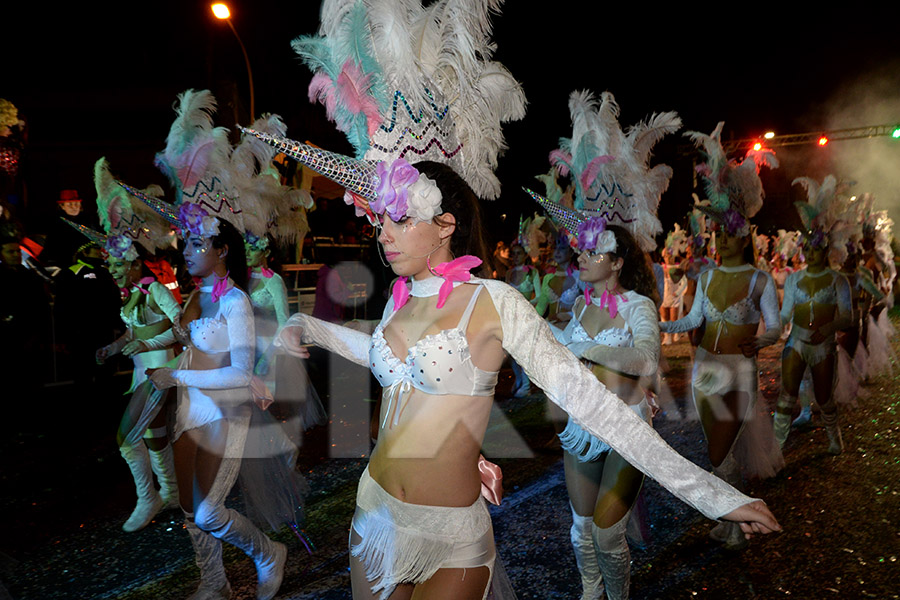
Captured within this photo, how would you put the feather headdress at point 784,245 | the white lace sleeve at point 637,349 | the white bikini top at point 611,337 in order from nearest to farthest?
the white lace sleeve at point 637,349 < the white bikini top at point 611,337 < the feather headdress at point 784,245

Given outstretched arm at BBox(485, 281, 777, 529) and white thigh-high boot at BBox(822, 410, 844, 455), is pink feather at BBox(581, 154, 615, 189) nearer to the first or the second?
outstretched arm at BBox(485, 281, 777, 529)

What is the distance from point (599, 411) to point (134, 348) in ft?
13.3

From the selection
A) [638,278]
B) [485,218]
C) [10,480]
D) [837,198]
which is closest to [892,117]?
[837,198]

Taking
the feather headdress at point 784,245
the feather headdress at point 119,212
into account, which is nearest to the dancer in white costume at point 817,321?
the feather headdress at point 119,212

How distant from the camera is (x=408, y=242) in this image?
2.23 m

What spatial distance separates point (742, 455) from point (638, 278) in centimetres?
235

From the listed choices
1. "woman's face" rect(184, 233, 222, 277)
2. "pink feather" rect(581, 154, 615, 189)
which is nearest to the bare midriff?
"woman's face" rect(184, 233, 222, 277)

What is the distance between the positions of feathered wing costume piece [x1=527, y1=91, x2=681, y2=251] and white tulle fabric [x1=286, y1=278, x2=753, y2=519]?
2.15 meters

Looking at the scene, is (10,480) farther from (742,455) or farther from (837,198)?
(837,198)

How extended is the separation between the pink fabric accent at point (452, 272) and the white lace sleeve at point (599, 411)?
0.38 feet

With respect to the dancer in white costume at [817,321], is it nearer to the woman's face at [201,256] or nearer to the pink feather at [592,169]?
the pink feather at [592,169]

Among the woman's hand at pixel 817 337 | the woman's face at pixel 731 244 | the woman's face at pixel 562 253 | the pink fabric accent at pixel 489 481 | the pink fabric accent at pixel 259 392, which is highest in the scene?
the woman's face at pixel 562 253

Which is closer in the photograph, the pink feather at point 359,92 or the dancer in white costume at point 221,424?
the pink feather at point 359,92

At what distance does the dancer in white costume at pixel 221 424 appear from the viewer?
11.6 feet
